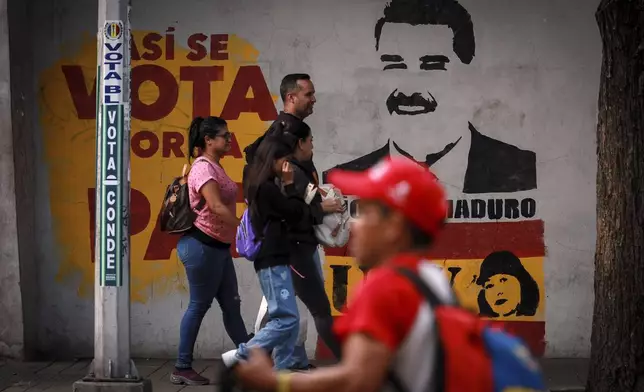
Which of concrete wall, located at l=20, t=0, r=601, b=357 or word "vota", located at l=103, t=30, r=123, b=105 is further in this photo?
concrete wall, located at l=20, t=0, r=601, b=357

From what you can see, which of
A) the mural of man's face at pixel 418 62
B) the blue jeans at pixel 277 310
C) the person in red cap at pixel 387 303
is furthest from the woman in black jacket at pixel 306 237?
the person in red cap at pixel 387 303

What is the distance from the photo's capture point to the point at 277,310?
24.4 ft

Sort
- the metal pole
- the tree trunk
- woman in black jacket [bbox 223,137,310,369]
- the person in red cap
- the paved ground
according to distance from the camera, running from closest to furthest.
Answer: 1. the person in red cap
2. the tree trunk
3. woman in black jacket [bbox 223,137,310,369]
4. the metal pole
5. the paved ground

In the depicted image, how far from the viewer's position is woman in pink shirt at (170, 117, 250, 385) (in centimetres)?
818

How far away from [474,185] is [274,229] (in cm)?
254

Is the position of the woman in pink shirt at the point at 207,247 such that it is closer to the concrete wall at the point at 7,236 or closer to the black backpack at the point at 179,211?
the black backpack at the point at 179,211

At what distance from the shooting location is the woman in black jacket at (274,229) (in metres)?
7.40

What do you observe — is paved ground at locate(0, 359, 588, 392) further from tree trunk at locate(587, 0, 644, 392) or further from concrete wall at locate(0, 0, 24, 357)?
tree trunk at locate(587, 0, 644, 392)

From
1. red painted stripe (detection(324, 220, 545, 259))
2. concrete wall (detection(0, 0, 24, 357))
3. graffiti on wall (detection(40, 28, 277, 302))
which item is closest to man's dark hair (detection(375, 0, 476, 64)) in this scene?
graffiti on wall (detection(40, 28, 277, 302))

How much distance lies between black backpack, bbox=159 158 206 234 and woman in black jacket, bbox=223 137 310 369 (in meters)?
0.84

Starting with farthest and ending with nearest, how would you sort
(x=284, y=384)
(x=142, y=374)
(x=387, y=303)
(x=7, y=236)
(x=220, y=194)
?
(x=7, y=236)
(x=142, y=374)
(x=220, y=194)
(x=284, y=384)
(x=387, y=303)

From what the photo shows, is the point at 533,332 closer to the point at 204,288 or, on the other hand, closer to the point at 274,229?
the point at 204,288

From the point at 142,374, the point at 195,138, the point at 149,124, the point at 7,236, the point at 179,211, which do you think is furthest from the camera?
the point at 149,124

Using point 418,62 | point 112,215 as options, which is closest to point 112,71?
point 112,215
